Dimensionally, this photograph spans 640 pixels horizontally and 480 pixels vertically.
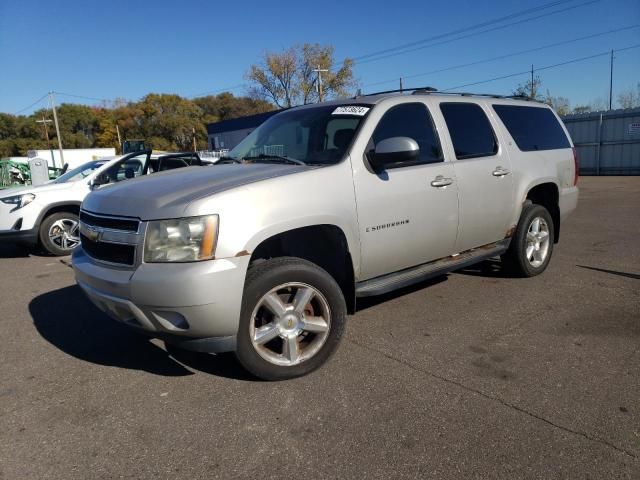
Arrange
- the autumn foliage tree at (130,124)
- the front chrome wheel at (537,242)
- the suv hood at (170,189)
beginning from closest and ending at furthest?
the suv hood at (170,189) → the front chrome wheel at (537,242) → the autumn foliage tree at (130,124)

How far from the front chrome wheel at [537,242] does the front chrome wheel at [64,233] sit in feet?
22.0

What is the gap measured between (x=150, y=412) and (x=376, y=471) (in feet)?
4.68

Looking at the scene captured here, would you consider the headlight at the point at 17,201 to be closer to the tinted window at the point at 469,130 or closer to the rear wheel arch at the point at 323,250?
the rear wheel arch at the point at 323,250

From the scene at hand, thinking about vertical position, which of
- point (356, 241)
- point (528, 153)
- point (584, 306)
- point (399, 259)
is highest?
point (528, 153)

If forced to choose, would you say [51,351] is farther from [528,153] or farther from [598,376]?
[528,153]

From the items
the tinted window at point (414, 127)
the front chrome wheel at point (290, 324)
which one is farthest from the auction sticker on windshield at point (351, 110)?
the front chrome wheel at point (290, 324)

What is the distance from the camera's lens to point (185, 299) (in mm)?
2748

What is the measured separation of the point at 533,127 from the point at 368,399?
393 cm

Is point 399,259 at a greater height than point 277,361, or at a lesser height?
greater

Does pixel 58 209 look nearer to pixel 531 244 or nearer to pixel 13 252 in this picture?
pixel 13 252

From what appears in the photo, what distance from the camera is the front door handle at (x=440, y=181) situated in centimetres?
403

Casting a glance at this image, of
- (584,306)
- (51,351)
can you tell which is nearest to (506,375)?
(584,306)

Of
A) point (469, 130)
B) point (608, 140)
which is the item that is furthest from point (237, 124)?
point (469, 130)

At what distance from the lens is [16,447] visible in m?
2.63
